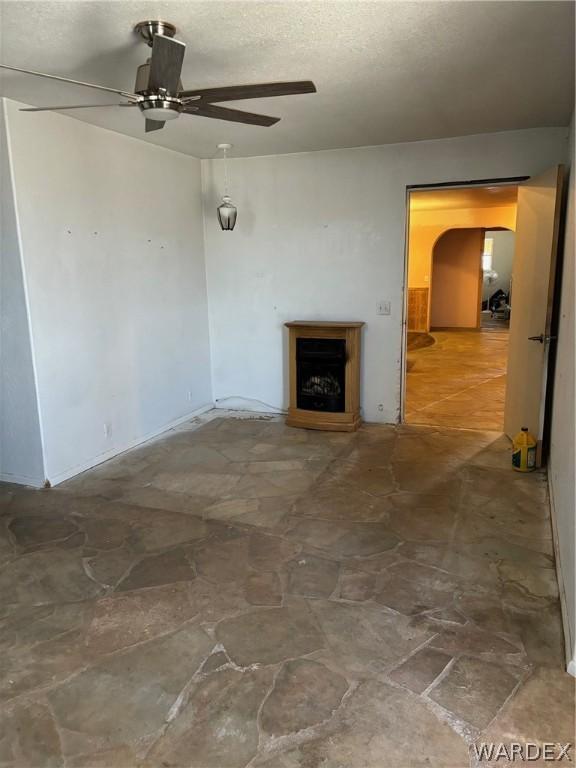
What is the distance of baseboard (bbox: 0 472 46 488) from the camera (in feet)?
12.2

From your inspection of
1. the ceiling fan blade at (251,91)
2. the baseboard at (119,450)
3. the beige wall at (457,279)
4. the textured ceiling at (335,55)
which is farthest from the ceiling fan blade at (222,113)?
the beige wall at (457,279)

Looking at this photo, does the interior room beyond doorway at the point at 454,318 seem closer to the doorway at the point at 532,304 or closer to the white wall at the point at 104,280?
the doorway at the point at 532,304

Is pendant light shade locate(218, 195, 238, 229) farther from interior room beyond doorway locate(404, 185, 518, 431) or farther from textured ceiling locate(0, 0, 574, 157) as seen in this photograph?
interior room beyond doorway locate(404, 185, 518, 431)

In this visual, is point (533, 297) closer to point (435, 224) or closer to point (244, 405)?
point (244, 405)

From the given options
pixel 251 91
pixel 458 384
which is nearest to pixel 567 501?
pixel 251 91

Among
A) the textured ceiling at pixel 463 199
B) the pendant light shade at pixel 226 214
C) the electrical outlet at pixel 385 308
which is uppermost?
the textured ceiling at pixel 463 199

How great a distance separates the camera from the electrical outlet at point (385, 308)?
4887 millimetres

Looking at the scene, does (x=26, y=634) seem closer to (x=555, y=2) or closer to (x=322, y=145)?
(x=555, y=2)

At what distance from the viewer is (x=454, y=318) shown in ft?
40.2

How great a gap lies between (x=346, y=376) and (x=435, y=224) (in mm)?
7112

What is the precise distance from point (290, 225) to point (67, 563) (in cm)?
363

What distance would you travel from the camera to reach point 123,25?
2289mm

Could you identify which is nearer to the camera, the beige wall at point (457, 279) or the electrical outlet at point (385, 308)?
the electrical outlet at point (385, 308)

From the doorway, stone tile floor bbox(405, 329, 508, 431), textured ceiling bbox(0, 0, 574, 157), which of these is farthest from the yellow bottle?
textured ceiling bbox(0, 0, 574, 157)
